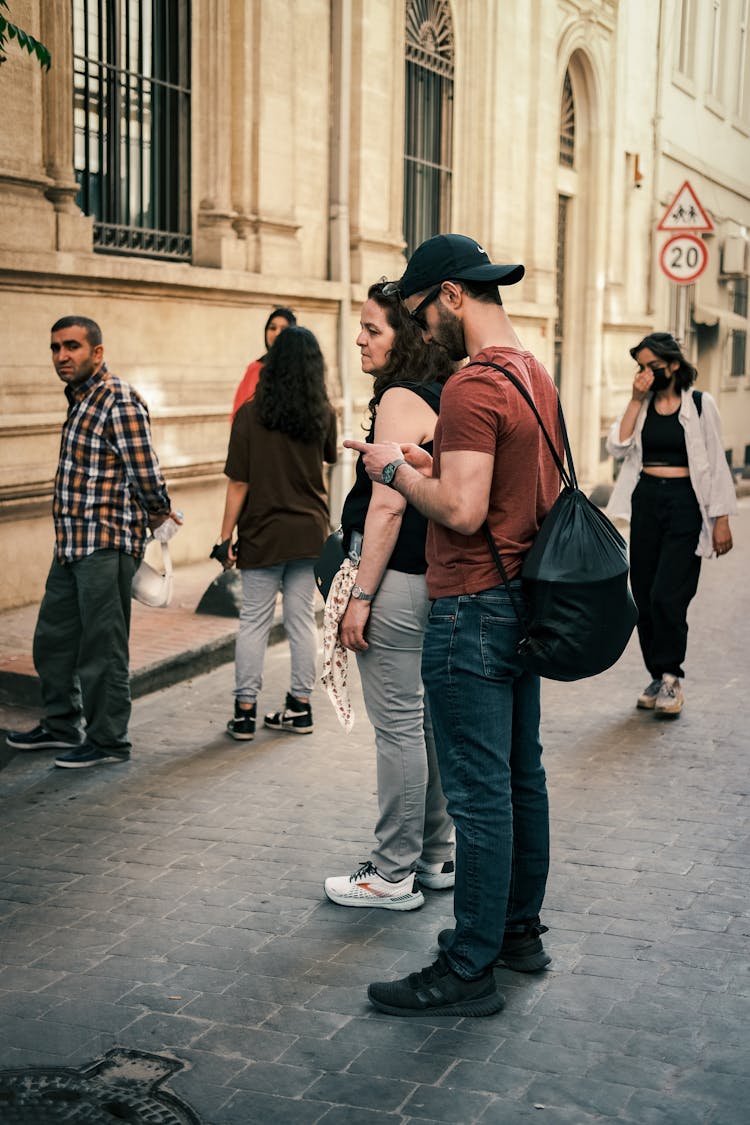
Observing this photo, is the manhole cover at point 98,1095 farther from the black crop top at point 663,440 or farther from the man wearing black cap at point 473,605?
the black crop top at point 663,440

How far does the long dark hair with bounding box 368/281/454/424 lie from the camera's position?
15.3ft

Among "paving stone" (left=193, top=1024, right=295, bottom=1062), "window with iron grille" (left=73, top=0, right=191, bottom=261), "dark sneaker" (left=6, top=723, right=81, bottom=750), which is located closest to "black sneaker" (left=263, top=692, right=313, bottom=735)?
"dark sneaker" (left=6, top=723, right=81, bottom=750)

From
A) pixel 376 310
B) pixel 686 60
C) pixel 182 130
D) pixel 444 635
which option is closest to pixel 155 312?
pixel 182 130

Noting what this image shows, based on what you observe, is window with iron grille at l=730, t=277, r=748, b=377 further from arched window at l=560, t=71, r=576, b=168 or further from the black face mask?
the black face mask

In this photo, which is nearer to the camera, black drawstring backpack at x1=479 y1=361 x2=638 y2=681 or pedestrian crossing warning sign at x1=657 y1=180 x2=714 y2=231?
black drawstring backpack at x1=479 y1=361 x2=638 y2=681

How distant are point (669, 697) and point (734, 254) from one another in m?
21.3

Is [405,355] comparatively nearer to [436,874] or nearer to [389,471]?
[389,471]

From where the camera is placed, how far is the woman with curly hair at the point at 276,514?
22.5 feet

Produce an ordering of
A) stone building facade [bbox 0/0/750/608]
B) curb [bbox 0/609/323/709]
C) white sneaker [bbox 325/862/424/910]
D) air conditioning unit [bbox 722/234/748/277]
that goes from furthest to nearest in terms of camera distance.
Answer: air conditioning unit [bbox 722/234/748/277]
stone building facade [bbox 0/0/750/608]
curb [bbox 0/609/323/709]
white sneaker [bbox 325/862/424/910]

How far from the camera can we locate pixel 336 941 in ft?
14.9

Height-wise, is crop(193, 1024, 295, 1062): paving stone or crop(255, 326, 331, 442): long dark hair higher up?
crop(255, 326, 331, 442): long dark hair

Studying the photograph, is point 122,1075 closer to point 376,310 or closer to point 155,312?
point 376,310

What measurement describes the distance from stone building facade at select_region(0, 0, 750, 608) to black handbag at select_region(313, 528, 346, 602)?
4.94 m

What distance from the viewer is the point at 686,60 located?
2505 cm
